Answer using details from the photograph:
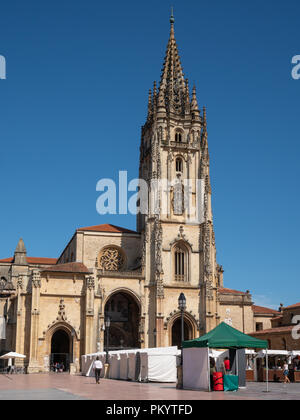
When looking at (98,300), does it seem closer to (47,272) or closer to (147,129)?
(47,272)

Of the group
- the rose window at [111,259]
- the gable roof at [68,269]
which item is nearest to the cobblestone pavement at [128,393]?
the gable roof at [68,269]

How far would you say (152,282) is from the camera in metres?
51.8

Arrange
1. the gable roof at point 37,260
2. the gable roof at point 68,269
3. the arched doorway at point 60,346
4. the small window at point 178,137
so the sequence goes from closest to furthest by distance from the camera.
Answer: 1. the gable roof at point 68,269
2. the arched doorway at point 60,346
3. the small window at point 178,137
4. the gable roof at point 37,260

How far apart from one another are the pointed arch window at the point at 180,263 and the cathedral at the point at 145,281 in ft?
0.32

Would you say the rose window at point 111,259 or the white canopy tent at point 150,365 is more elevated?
the rose window at point 111,259

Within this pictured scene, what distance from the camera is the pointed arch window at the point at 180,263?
53103mm

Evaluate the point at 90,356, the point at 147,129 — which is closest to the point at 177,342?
the point at 90,356

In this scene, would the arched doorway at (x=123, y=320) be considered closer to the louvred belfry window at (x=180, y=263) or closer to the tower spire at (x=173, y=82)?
the louvred belfry window at (x=180, y=263)

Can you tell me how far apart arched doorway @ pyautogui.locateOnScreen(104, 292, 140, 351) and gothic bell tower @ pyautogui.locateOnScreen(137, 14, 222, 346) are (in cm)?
→ 331

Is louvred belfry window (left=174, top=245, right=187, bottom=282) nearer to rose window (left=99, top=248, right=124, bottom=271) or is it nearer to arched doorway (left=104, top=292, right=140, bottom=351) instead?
arched doorway (left=104, top=292, right=140, bottom=351)

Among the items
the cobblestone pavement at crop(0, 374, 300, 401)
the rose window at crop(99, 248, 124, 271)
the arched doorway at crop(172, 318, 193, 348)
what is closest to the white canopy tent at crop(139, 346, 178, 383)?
the cobblestone pavement at crop(0, 374, 300, 401)

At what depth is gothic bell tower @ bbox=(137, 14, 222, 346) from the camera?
169 ft

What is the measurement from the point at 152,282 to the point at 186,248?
4.91m

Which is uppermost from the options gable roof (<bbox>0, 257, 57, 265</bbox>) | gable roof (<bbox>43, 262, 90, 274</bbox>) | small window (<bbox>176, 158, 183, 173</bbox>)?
small window (<bbox>176, 158, 183, 173</bbox>)
